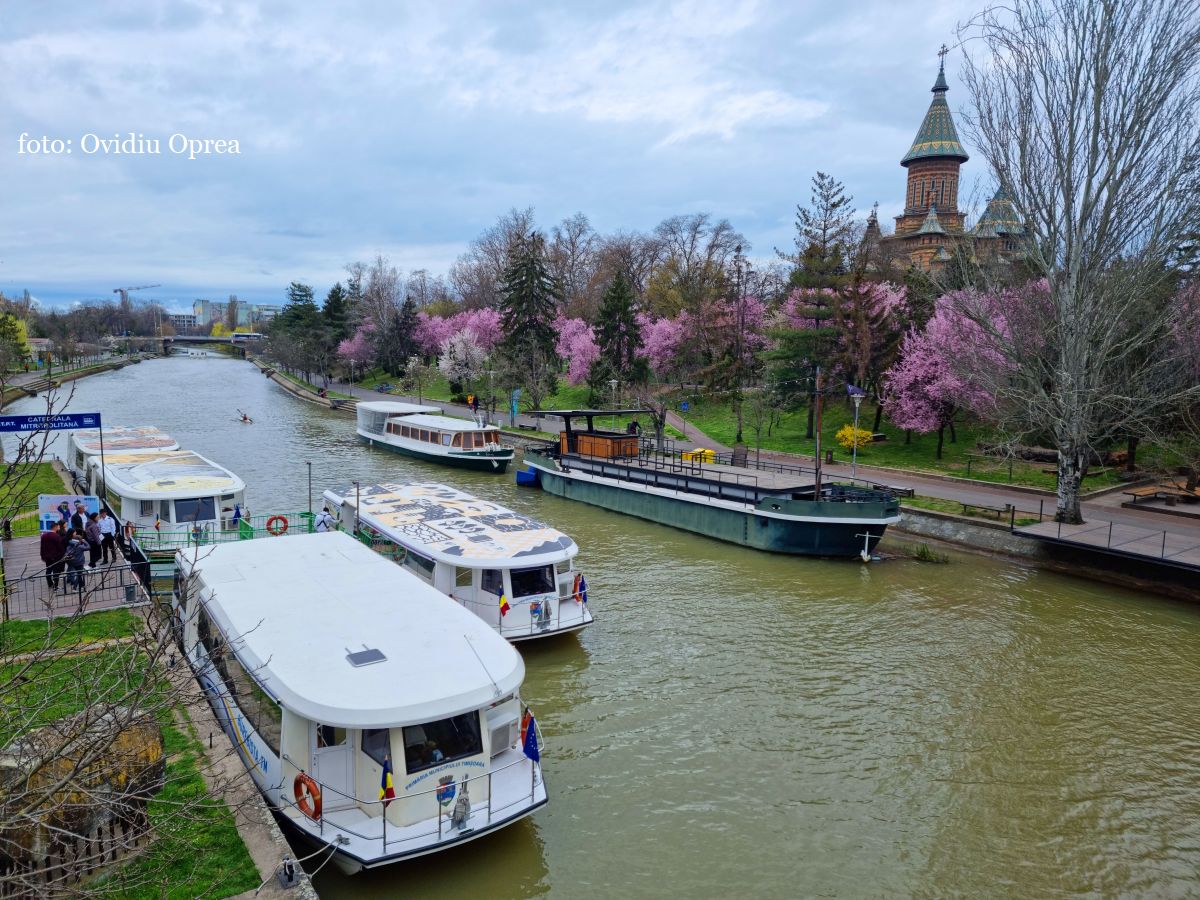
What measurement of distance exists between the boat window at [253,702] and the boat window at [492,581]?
5951mm

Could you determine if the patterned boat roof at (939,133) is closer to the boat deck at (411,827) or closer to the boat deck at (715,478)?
the boat deck at (715,478)

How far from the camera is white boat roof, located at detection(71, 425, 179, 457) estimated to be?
29.6 metres

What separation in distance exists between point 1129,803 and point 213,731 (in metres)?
14.5

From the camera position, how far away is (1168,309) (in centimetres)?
2762

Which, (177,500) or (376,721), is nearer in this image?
(376,721)

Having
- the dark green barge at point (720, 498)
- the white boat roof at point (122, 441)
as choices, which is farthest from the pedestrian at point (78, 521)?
the dark green barge at point (720, 498)

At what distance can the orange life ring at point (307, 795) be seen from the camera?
9.73 metres

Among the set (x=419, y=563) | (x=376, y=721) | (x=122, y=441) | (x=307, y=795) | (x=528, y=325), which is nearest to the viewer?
(x=376, y=721)

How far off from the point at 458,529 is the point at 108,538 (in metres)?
8.34

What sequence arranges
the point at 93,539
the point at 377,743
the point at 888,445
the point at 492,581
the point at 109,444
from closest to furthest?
1. the point at 377,743
2. the point at 492,581
3. the point at 93,539
4. the point at 109,444
5. the point at 888,445

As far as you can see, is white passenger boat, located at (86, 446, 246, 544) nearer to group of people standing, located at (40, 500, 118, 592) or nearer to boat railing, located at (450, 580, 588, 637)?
group of people standing, located at (40, 500, 118, 592)

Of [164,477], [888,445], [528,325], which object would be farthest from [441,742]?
[528,325]

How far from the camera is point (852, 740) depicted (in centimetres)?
1435

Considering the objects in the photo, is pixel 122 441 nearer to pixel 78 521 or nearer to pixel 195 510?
pixel 195 510
